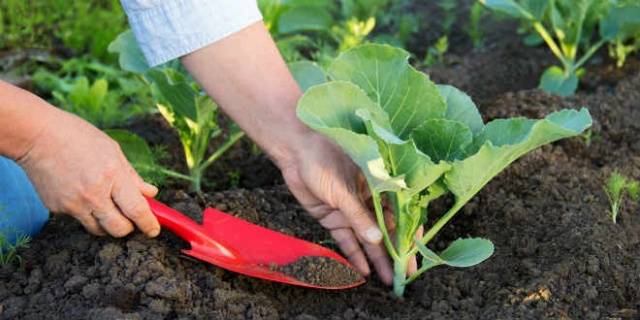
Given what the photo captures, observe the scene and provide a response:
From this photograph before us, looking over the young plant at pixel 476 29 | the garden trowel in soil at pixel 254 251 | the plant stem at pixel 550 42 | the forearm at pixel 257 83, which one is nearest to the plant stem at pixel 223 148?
the garden trowel in soil at pixel 254 251

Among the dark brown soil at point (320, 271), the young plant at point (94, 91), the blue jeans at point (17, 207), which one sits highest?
the blue jeans at point (17, 207)

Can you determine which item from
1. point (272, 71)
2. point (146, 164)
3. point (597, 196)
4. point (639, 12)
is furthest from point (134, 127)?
point (639, 12)

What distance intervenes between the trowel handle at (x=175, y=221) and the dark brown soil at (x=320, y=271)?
23 centimetres

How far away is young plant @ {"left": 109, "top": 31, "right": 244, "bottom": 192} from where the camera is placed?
2664 mm

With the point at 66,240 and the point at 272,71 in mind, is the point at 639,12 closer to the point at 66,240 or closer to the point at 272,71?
the point at 272,71

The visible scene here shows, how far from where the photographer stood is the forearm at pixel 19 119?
2123mm

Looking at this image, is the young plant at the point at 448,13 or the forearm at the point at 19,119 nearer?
the forearm at the point at 19,119

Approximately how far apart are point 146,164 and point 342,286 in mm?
844

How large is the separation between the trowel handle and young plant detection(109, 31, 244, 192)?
1.36 ft

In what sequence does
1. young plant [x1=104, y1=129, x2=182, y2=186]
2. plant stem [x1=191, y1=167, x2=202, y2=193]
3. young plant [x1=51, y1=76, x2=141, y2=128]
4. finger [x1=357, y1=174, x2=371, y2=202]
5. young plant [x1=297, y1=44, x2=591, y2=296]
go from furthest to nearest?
1. young plant [x1=51, y1=76, x2=141, y2=128]
2. plant stem [x1=191, y1=167, x2=202, y2=193]
3. young plant [x1=104, y1=129, x2=182, y2=186]
4. finger [x1=357, y1=174, x2=371, y2=202]
5. young plant [x1=297, y1=44, x2=591, y2=296]

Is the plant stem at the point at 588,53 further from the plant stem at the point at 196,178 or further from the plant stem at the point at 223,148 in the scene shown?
the plant stem at the point at 196,178

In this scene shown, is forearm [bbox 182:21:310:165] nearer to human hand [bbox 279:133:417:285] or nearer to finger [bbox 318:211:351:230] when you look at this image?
human hand [bbox 279:133:417:285]

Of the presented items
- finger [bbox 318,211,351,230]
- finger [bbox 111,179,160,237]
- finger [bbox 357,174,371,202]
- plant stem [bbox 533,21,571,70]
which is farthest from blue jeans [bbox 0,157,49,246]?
plant stem [bbox 533,21,571,70]

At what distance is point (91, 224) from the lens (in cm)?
234
